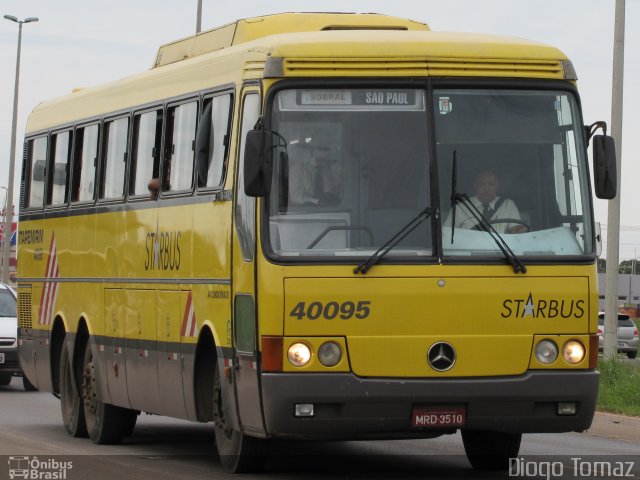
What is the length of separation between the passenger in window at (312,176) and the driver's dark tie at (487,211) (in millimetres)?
1013

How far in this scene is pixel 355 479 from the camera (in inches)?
522

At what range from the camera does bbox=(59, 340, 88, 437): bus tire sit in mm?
17859

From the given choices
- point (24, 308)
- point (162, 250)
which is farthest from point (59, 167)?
point (162, 250)

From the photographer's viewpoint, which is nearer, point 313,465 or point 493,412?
point 493,412

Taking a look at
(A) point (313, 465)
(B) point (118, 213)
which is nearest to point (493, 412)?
(A) point (313, 465)

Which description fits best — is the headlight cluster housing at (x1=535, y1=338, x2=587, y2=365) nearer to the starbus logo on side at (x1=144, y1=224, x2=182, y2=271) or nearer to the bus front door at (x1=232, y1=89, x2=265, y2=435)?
the bus front door at (x1=232, y1=89, x2=265, y2=435)

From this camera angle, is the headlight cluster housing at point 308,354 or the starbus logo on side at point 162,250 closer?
the headlight cluster housing at point 308,354

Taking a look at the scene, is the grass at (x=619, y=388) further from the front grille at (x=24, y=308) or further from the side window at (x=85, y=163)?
the side window at (x=85, y=163)

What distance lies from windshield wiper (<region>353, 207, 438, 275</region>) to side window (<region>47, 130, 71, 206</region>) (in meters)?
7.11

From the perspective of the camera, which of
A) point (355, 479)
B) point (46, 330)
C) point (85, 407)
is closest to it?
point (355, 479)

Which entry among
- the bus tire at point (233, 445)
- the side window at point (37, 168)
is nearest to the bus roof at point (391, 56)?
the bus tire at point (233, 445)

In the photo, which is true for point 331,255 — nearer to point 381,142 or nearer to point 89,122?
point 381,142

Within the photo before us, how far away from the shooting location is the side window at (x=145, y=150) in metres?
15.5

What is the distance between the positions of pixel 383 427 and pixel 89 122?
22.9ft
